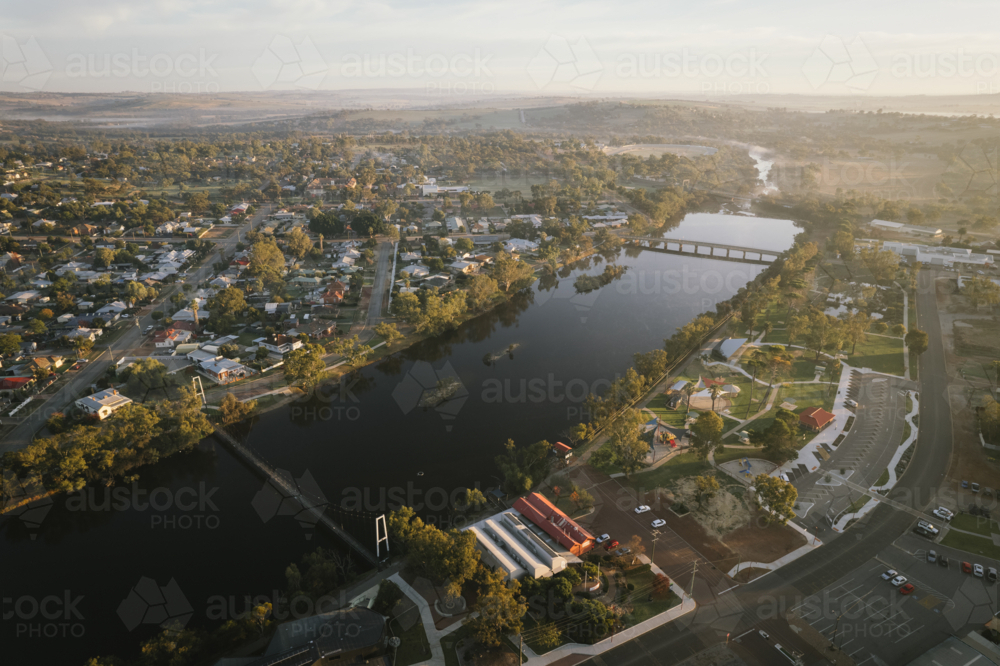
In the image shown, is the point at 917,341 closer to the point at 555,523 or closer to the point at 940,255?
the point at 940,255

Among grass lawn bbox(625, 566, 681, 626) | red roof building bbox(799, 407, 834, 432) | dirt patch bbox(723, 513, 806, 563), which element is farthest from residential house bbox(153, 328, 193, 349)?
red roof building bbox(799, 407, 834, 432)

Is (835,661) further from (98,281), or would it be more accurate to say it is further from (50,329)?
(98,281)

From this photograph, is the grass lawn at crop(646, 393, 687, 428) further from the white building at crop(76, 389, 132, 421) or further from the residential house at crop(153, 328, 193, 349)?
the residential house at crop(153, 328, 193, 349)

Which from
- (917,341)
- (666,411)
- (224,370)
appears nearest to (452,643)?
(666,411)

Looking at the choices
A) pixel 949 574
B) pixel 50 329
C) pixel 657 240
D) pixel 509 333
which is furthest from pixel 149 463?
pixel 657 240

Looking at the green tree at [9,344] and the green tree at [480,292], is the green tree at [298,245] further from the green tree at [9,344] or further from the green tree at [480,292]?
the green tree at [9,344]
